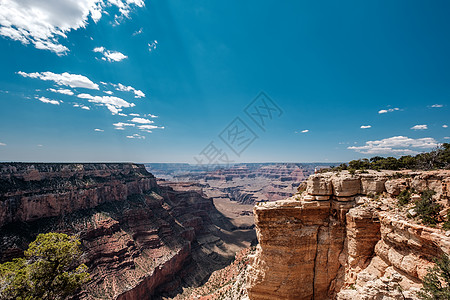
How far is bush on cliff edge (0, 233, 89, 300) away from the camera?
50.3 ft

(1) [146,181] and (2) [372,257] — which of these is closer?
(2) [372,257]

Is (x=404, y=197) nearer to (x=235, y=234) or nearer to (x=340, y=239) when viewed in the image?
(x=340, y=239)

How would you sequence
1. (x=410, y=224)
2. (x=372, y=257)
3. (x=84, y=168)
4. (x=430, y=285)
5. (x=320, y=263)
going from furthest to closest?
(x=84, y=168), (x=320, y=263), (x=372, y=257), (x=410, y=224), (x=430, y=285)

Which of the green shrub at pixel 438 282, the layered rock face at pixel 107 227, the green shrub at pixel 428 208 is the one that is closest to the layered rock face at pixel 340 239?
the green shrub at pixel 428 208

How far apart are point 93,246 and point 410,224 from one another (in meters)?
58.9

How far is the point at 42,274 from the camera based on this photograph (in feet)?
54.9

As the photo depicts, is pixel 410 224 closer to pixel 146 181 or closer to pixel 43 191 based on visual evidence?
pixel 43 191

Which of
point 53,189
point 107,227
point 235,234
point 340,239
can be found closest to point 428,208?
point 340,239

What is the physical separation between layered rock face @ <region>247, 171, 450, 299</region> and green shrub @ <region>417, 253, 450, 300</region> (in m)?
1.22

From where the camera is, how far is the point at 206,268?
66.8 meters

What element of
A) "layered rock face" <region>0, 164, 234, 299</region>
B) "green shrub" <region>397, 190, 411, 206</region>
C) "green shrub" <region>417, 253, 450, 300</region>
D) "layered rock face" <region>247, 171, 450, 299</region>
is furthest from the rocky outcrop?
"green shrub" <region>397, 190, 411, 206</region>

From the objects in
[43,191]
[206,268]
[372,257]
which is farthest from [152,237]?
[372,257]

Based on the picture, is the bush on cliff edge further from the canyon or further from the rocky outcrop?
the rocky outcrop

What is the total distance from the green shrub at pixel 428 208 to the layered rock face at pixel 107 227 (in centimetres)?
5002
